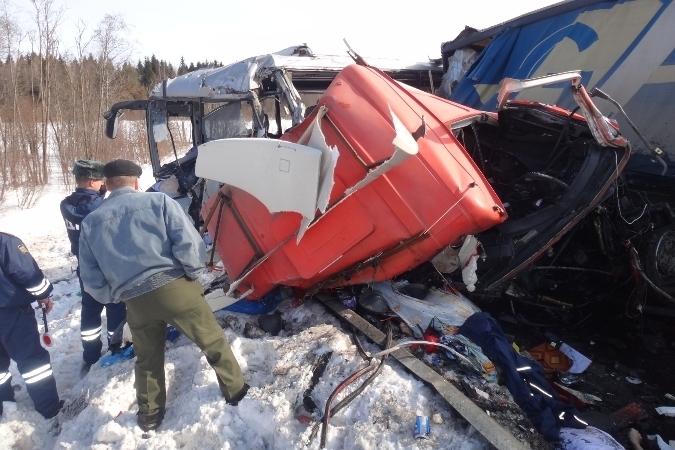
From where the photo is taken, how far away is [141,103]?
6215 mm

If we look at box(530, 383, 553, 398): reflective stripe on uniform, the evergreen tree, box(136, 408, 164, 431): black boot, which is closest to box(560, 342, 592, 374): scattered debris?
box(530, 383, 553, 398): reflective stripe on uniform

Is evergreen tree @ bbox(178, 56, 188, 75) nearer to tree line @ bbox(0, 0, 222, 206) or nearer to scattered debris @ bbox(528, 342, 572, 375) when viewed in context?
tree line @ bbox(0, 0, 222, 206)

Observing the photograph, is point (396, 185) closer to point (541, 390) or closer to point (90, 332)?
point (541, 390)

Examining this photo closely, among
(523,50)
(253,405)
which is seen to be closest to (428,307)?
(253,405)

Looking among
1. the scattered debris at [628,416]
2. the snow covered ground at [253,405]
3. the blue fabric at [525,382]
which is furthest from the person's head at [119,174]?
the scattered debris at [628,416]

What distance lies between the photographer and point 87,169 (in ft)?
11.3

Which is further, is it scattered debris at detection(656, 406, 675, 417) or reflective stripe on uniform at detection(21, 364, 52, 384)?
reflective stripe on uniform at detection(21, 364, 52, 384)

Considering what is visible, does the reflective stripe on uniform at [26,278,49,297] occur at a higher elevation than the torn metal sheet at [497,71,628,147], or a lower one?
lower

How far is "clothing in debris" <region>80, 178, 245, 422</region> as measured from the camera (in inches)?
93.6

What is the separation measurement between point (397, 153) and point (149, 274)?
4.91 ft

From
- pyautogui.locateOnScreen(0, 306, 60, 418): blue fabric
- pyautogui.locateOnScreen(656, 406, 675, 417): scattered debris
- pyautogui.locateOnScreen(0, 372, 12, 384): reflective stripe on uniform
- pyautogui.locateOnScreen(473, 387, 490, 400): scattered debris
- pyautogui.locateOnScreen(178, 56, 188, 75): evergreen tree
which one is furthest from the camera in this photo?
pyautogui.locateOnScreen(178, 56, 188, 75): evergreen tree

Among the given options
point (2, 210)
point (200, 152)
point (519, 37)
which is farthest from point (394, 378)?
point (2, 210)

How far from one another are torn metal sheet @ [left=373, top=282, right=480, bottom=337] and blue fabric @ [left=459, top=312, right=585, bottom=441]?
199mm

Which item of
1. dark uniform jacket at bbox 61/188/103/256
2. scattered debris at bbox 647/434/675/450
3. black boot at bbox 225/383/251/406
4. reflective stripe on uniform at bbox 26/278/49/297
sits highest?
dark uniform jacket at bbox 61/188/103/256
